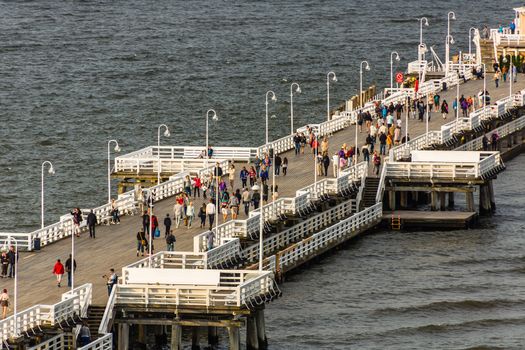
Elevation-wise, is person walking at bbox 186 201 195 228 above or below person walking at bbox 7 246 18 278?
above

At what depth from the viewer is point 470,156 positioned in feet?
360

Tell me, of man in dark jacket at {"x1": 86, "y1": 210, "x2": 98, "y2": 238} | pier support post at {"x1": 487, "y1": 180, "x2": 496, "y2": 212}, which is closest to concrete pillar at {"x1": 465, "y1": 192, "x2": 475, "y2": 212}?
pier support post at {"x1": 487, "y1": 180, "x2": 496, "y2": 212}

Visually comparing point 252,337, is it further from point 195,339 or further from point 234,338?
point 234,338

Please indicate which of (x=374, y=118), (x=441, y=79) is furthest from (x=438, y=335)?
(x=441, y=79)

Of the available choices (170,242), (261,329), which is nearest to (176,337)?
(261,329)

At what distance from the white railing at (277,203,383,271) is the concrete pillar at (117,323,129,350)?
13.8m

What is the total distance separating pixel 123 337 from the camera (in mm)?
80750

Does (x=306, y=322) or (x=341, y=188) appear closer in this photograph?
(x=306, y=322)

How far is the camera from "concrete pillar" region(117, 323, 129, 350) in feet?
264

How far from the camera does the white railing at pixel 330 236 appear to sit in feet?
311

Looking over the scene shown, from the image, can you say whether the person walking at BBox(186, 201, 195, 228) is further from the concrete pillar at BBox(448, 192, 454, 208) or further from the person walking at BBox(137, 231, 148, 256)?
the concrete pillar at BBox(448, 192, 454, 208)

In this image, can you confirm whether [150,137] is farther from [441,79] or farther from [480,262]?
[480,262]

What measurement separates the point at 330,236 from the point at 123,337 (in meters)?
21.3

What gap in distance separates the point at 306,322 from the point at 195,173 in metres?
19.8
